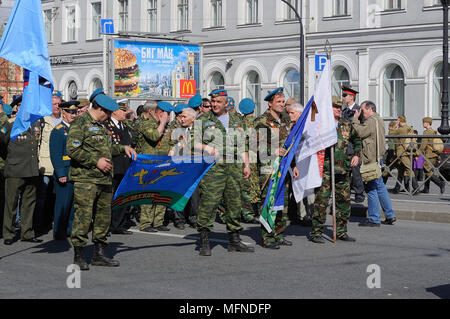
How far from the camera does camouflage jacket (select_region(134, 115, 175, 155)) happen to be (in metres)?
12.3

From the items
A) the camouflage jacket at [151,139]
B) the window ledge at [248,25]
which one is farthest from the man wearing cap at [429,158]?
the window ledge at [248,25]

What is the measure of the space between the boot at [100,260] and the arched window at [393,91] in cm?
2500

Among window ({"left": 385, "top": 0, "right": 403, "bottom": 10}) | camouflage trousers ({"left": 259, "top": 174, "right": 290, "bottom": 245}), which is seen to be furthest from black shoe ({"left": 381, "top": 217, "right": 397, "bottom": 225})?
window ({"left": 385, "top": 0, "right": 403, "bottom": 10})

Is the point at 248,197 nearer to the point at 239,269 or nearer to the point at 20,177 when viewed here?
the point at 20,177

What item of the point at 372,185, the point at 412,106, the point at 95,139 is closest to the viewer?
the point at 95,139

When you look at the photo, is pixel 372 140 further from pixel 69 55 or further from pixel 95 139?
pixel 69 55

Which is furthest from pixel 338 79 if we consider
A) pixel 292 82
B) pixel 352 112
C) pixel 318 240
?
pixel 318 240

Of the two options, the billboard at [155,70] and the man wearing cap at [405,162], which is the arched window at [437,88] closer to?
the billboard at [155,70]

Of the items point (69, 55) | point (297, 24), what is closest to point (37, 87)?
point (297, 24)

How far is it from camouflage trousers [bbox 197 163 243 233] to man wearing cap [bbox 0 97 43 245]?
270cm

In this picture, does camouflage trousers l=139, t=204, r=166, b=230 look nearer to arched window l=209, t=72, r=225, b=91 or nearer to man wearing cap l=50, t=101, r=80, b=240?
man wearing cap l=50, t=101, r=80, b=240

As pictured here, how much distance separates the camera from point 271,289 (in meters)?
8.09

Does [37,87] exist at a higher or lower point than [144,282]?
higher

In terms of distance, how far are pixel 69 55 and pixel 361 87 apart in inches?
882
